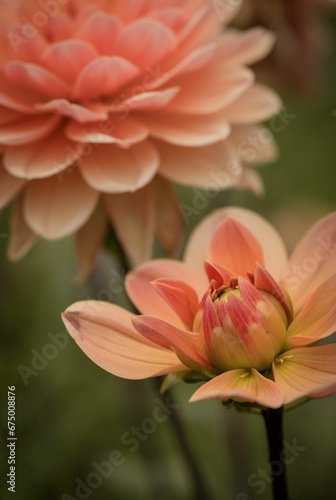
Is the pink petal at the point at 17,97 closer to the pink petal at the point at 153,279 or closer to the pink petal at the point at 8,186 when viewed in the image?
the pink petal at the point at 8,186

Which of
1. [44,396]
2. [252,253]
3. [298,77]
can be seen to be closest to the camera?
[252,253]

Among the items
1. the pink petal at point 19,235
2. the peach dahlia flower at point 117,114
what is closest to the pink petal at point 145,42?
the peach dahlia flower at point 117,114

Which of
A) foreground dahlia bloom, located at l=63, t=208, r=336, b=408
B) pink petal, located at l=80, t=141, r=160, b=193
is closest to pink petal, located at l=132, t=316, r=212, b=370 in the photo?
foreground dahlia bloom, located at l=63, t=208, r=336, b=408

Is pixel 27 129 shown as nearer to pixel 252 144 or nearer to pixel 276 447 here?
pixel 252 144

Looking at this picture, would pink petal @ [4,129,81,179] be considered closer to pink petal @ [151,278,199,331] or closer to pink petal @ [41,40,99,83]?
pink petal @ [41,40,99,83]

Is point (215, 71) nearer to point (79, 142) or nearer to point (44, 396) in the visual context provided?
point (79, 142)

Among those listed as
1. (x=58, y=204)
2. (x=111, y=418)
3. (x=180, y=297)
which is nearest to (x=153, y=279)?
(x=180, y=297)

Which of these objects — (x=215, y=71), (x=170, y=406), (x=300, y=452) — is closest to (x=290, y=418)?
(x=300, y=452)
